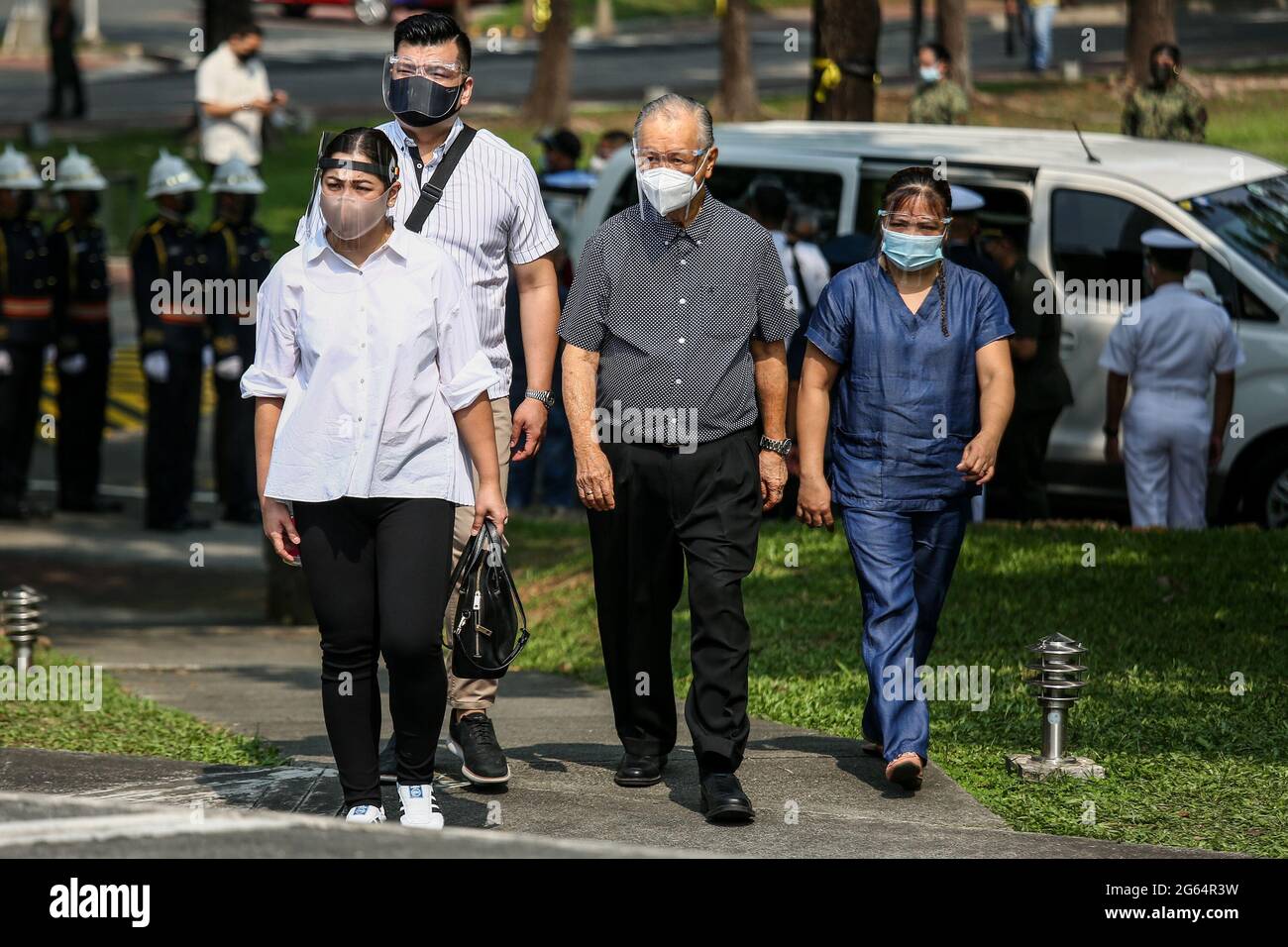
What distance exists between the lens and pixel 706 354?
583cm

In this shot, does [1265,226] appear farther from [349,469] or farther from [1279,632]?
[349,469]

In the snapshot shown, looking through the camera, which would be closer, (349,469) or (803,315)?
(349,469)

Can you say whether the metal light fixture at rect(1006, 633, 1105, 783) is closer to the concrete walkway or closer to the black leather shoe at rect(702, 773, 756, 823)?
the concrete walkway

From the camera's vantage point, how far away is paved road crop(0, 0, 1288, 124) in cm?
3127

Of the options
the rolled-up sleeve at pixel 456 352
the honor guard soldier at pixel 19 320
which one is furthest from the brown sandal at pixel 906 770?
the honor guard soldier at pixel 19 320

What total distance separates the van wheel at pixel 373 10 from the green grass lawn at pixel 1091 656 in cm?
3118

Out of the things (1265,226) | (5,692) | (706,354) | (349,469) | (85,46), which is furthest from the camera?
(85,46)

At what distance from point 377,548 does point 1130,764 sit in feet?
8.60

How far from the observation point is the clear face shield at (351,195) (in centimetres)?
516

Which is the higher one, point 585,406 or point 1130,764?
point 585,406

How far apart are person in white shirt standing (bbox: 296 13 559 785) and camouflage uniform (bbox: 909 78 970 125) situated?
424 inches
